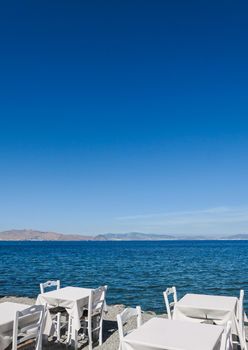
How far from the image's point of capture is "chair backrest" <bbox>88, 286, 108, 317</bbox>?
766 cm

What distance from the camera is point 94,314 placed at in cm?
814

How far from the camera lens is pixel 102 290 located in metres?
8.21

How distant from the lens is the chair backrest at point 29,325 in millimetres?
5637

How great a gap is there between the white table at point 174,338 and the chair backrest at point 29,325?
1.88 m

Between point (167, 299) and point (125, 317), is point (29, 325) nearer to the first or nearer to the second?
point (125, 317)

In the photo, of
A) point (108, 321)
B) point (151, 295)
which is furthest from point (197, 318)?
point (151, 295)

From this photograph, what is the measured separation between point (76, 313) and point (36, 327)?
6.12ft

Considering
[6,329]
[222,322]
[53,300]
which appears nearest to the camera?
[6,329]

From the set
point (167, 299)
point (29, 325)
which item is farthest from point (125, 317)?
point (167, 299)

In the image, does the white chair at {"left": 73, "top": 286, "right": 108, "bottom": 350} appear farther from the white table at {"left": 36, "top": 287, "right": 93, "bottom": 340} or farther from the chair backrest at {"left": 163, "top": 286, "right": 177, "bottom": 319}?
the chair backrest at {"left": 163, "top": 286, "right": 177, "bottom": 319}

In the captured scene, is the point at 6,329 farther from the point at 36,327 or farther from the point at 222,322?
the point at 222,322

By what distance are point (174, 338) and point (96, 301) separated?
3796mm

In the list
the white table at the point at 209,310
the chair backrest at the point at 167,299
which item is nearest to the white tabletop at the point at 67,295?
the chair backrest at the point at 167,299

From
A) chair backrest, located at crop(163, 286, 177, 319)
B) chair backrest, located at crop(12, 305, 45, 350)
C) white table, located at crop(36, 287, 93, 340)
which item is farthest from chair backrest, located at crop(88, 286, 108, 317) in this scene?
chair backrest, located at crop(12, 305, 45, 350)
